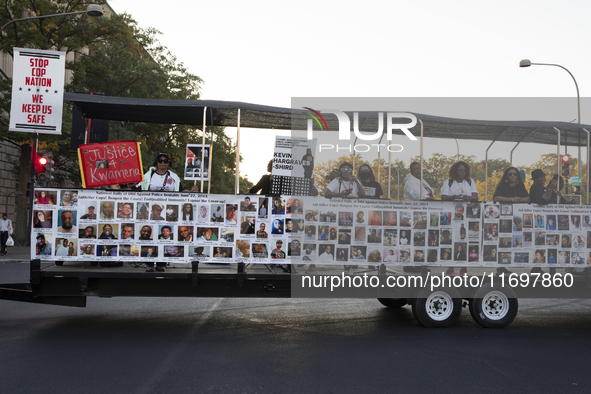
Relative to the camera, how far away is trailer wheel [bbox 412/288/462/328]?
7215 millimetres

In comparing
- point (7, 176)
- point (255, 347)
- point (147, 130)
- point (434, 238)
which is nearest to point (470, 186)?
point (434, 238)

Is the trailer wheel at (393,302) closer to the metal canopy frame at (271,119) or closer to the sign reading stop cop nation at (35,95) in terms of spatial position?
the metal canopy frame at (271,119)

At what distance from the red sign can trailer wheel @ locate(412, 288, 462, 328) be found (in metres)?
4.51

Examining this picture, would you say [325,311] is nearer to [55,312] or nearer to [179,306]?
[179,306]

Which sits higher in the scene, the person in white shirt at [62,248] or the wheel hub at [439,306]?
the person in white shirt at [62,248]

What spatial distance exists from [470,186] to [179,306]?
18.0 feet

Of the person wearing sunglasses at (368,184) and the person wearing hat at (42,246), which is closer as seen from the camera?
the person wearing hat at (42,246)

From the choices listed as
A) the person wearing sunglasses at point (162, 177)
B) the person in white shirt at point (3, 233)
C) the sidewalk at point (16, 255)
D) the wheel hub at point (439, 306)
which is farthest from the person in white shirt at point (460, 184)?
the person in white shirt at point (3, 233)

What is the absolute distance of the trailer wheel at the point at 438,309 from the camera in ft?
23.7

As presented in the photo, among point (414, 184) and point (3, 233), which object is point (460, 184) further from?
point (3, 233)

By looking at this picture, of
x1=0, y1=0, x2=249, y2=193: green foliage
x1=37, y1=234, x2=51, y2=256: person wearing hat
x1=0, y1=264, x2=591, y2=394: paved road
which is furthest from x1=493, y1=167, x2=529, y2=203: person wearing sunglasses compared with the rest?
x1=0, y1=0, x2=249, y2=193: green foliage

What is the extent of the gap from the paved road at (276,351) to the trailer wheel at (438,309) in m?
0.16

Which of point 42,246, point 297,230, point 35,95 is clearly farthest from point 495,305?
point 35,95

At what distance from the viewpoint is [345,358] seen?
569 cm
